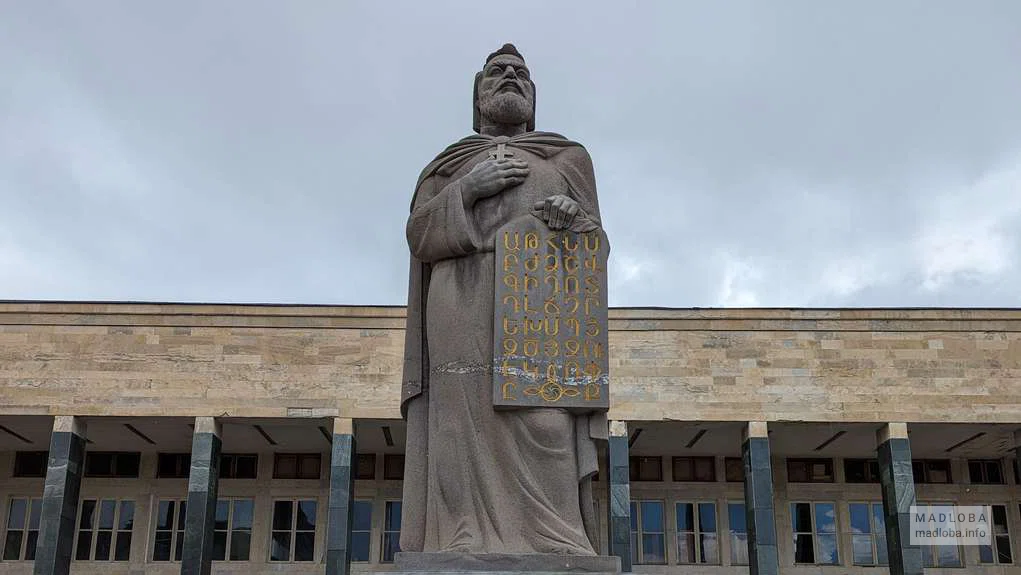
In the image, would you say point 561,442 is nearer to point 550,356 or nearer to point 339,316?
point 550,356

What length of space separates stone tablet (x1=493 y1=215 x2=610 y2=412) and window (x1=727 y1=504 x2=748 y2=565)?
1172 inches

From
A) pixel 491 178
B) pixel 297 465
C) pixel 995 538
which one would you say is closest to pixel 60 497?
pixel 297 465

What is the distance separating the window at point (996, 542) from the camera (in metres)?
35.0

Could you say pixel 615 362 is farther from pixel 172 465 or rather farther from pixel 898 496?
pixel 172 465

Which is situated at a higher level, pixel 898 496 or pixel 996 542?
pixel 898 496

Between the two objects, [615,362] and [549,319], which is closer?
[549,319]

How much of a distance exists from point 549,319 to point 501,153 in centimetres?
105

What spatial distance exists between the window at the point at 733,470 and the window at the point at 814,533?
182 centimetres

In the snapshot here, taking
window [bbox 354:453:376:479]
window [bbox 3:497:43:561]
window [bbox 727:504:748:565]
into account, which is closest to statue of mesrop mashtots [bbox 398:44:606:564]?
window [bbox 727:504:748:565]

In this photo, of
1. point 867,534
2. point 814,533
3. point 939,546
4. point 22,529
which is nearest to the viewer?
point 22,529

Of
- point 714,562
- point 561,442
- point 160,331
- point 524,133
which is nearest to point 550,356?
point 561,442

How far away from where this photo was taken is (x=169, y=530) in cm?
3434

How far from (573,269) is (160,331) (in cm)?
2518

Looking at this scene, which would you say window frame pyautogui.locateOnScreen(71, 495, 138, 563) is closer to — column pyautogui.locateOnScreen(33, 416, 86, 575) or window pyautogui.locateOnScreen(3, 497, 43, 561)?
window pyautogui.locateOnScreen(3, 497, 43, 561)
